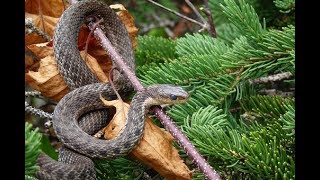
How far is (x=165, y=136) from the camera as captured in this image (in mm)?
2086

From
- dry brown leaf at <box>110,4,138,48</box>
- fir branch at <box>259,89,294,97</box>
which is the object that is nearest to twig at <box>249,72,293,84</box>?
fir branch at <box>259,89,294,97</box>

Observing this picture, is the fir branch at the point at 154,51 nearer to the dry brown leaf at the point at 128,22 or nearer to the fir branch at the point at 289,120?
the dry brown leaf at the point at 128,22

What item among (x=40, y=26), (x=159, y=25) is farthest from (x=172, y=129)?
(x=159, y=25)

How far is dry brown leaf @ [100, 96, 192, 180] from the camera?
6.54ft

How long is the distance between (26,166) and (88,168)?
0.56m

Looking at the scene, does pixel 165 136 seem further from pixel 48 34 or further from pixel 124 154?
pixel 48 34

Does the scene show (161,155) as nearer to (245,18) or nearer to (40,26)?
(245,18)

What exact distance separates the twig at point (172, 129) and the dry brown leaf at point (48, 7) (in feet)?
1.21

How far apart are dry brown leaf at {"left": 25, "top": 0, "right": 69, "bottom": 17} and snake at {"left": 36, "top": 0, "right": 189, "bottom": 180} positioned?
149mm

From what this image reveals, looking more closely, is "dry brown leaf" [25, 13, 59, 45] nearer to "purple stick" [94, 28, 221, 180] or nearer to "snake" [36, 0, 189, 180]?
"snake" [36, 0, 189, 180]

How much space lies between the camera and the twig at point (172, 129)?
1.82m

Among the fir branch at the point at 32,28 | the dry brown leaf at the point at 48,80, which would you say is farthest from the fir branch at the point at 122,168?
the fir branch at the point at 32,28

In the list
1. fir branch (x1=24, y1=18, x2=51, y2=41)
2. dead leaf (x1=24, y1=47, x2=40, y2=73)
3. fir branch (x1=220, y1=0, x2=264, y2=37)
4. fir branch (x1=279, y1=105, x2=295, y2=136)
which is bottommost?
dead leaf (x1=24, y1=47, x2=40, y2=73)
